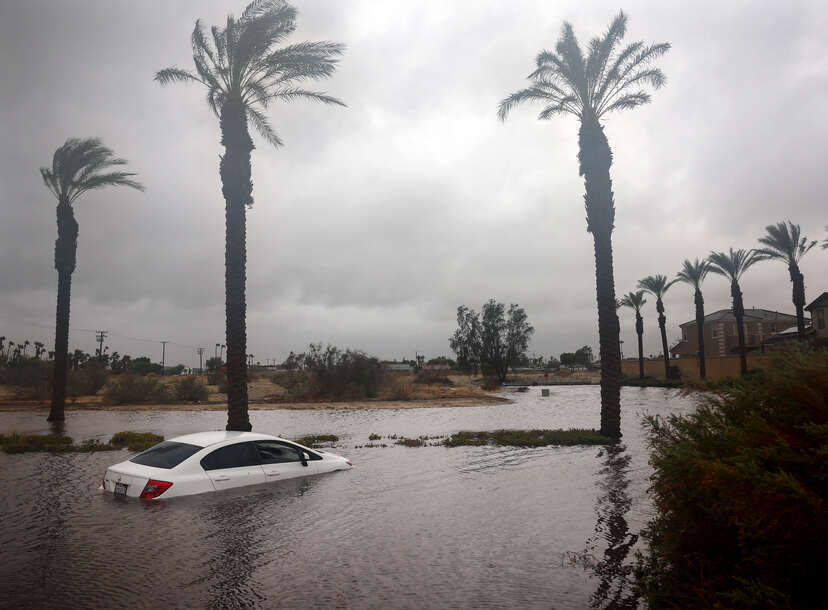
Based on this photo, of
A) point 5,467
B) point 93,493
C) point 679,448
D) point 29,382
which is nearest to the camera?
point 679,448

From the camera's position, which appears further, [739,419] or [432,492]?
[432,492]

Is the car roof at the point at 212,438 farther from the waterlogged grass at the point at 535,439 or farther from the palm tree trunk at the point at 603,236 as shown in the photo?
the palm tree trunk at the point at 603,236

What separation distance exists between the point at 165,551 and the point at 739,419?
6789 mm

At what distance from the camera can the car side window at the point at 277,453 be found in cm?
1147

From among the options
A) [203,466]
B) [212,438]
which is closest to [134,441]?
[212,438]

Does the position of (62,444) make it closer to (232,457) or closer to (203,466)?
(232,457)

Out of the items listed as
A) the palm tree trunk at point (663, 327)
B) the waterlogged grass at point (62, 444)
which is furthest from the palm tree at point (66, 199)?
the palm tree trunk at point (663, 327)

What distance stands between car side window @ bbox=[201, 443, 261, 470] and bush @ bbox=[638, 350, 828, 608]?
752 cm

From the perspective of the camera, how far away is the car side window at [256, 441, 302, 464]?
37.6ft

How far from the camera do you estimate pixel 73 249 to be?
28250 millimetres

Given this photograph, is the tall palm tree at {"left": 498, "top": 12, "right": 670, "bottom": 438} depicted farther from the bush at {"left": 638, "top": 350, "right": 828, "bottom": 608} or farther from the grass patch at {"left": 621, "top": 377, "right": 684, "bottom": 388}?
the grass patch at {"left": 621, "top": 377, "right": 684, "bottom": 388}

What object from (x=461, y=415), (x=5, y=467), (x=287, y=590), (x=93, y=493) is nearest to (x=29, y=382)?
(x=461, y=415)

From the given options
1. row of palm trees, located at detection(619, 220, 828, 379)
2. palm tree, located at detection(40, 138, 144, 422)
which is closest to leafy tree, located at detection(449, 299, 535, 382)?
row of palm trees, located at detection(619, 220, 828, 379)

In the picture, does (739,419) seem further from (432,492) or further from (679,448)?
(432,492)
